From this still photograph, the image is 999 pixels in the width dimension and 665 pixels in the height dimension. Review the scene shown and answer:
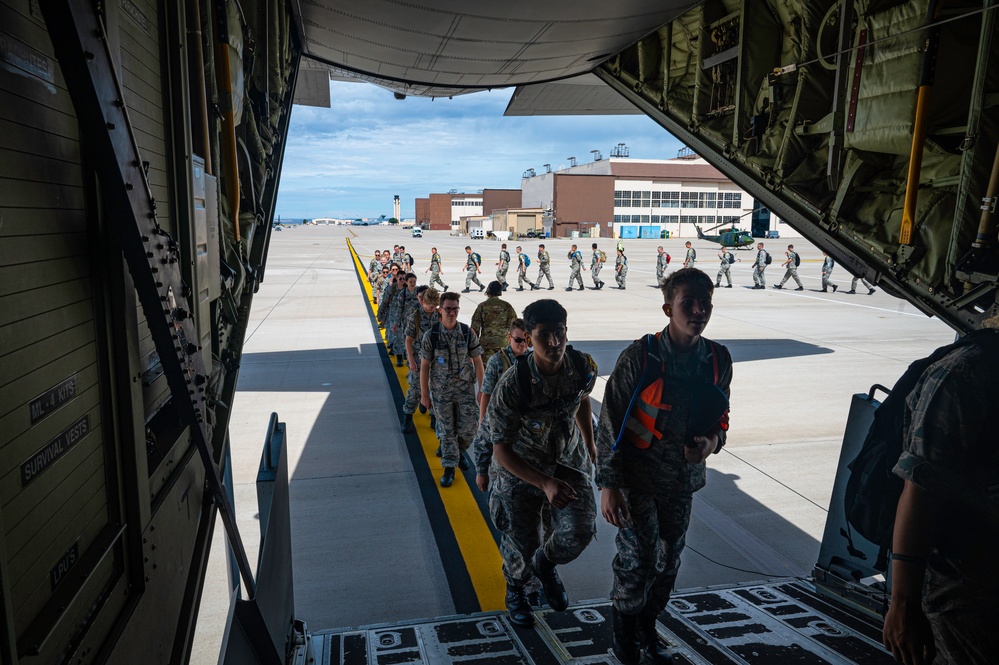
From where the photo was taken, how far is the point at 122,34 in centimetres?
184

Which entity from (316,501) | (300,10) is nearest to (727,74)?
(300,10)

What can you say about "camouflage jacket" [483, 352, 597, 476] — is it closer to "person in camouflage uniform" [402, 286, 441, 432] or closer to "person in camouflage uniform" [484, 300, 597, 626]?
"person in camouflage uniform" [484, 300, 597, 626]

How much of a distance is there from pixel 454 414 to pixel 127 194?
12.8ft

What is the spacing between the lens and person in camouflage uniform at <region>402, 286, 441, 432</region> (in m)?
5.96

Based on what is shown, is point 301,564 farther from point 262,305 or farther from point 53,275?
point 262,305

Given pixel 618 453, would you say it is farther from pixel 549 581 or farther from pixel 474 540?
pixel 474 540

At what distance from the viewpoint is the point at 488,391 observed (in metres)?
3.75

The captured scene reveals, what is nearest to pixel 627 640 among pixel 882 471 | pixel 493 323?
pixel 882 471

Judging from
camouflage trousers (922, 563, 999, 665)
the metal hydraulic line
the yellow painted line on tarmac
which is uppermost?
the metal hydraulic line

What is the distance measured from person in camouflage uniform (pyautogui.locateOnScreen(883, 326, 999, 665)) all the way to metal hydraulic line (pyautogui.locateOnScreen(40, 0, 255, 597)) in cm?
205

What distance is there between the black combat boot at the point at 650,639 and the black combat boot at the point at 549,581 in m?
0.45

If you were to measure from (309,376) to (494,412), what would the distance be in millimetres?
6613

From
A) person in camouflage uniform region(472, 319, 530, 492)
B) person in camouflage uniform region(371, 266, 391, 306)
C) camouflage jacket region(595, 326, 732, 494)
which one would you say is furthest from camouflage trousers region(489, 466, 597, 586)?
person in camouflage uniform region(371, 266, 391, 306)

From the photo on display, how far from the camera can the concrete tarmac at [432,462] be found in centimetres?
371
